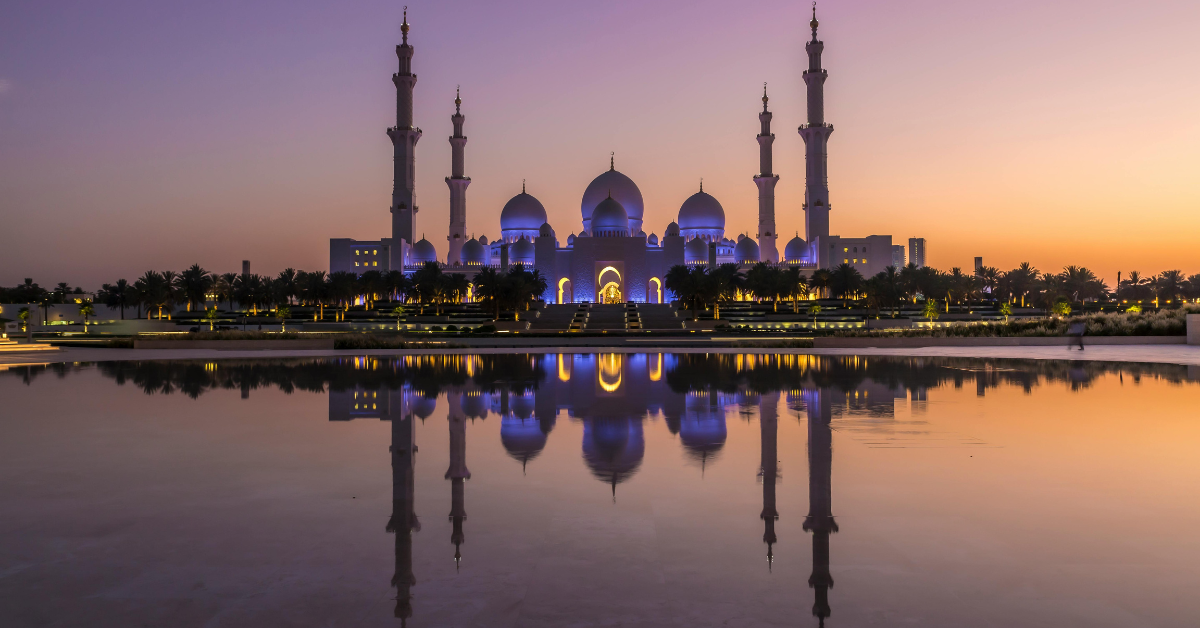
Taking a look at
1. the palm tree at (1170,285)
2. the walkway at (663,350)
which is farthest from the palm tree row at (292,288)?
the palm tree at (1170,285)

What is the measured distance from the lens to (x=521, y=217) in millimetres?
76188

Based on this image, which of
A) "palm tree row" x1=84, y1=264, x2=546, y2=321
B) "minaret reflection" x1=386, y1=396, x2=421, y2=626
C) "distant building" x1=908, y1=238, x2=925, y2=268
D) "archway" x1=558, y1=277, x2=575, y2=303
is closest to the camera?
"minaret reflection" x1=386, y1=396, x2=421, y2=626

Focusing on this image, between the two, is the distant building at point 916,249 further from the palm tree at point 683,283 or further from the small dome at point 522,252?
the palm tree at point 683,283

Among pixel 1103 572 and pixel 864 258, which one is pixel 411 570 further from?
pixel 864 258

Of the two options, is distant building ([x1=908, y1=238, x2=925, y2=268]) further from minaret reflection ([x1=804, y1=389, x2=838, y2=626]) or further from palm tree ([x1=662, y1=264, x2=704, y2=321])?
minaret reflection ([x1=804, y1=389, x2=838, y2=626])

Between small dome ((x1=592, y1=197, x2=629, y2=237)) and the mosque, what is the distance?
0.08 meters

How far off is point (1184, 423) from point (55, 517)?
439 inches

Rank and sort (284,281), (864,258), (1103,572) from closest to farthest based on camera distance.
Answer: (1103,572) < (284,281) < (864,258)

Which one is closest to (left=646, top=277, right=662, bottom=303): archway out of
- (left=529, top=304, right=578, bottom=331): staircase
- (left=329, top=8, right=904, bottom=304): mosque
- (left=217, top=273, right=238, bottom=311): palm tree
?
(left=329, top=8, right=904, bottom=304): mosque

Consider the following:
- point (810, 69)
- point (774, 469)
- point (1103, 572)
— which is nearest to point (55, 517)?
point (774, 469)

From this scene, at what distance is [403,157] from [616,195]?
18.2 metres

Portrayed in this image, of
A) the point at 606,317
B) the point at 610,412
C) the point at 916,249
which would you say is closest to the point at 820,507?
the point at 610,412

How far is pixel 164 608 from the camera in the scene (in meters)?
3.95

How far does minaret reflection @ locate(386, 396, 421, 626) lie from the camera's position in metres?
4.15
